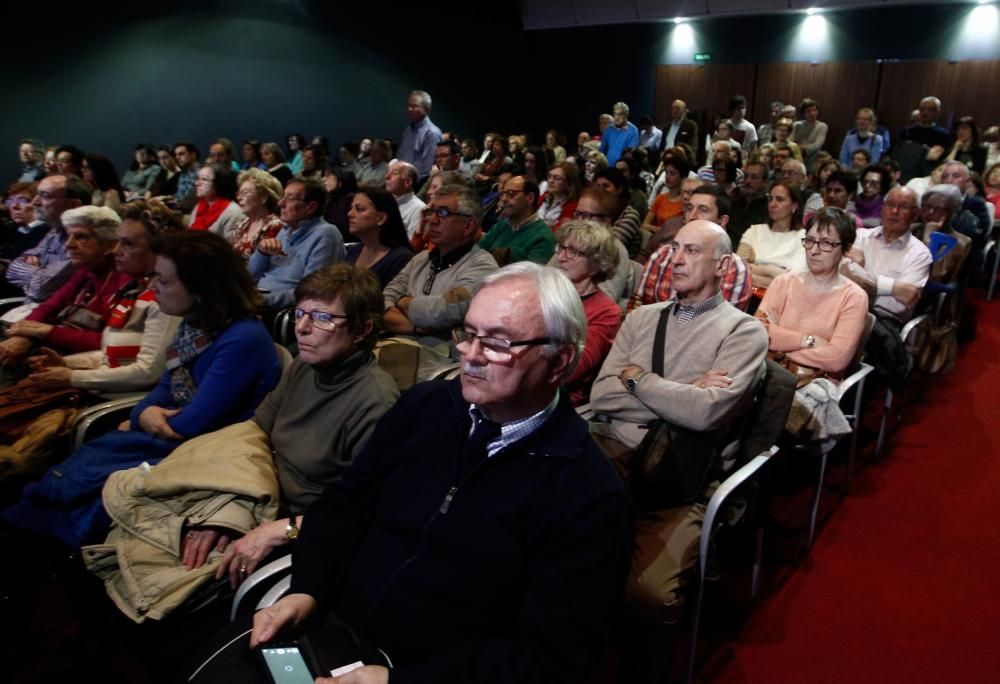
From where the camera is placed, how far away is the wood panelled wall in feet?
29.8

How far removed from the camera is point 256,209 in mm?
4141

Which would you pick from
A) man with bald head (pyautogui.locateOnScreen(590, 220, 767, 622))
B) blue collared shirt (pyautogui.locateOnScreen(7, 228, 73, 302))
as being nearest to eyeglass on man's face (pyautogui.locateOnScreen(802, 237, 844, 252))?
man with bald head (pyautogui.locateOnScreen(590, 220, 767, 622))

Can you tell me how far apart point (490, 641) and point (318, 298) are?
1.04 metres

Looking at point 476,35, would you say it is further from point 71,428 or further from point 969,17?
point 71,428

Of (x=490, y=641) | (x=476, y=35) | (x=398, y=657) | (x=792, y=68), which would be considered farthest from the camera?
(x=476, y=35)

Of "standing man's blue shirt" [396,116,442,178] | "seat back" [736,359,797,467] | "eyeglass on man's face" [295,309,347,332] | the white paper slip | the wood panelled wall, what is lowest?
the white paper slip

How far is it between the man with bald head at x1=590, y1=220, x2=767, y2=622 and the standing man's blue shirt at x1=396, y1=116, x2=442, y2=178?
16.4 ft

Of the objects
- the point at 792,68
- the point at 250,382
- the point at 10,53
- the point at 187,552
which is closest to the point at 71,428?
the point at 250,382

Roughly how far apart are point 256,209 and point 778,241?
3147 mm

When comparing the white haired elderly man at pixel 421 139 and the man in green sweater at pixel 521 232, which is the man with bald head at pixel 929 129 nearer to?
the white haired elderly man at pixel 421 139

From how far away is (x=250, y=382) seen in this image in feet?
6.77

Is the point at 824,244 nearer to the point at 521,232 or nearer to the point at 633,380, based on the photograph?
the point at 633,380

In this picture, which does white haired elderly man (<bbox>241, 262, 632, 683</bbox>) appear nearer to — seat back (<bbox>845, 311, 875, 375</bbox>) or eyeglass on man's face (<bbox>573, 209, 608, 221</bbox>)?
seat back (<bbox>845, 311, 875, 375</bbox>)

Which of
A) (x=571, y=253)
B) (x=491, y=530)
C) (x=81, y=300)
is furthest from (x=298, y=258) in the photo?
(x=491, y=530)
